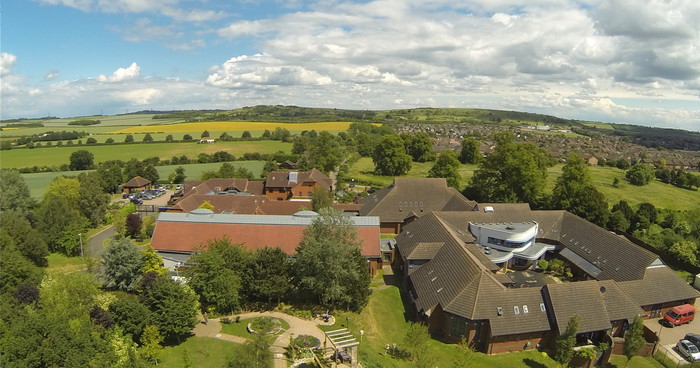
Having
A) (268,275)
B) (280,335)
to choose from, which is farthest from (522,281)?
(268,275)

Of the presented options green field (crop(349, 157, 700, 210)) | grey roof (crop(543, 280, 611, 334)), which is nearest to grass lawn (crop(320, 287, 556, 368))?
grey roof (crop(543, 280, 611, 334))

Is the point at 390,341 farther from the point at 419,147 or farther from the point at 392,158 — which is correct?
the point at 419,147

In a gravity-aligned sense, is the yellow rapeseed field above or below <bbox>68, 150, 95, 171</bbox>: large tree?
above

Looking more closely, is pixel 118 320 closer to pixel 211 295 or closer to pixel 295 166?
pixel 211 295

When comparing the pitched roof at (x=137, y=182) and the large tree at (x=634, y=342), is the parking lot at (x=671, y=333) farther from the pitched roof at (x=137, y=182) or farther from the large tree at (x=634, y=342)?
the pitched roof at (x=137, y=182)

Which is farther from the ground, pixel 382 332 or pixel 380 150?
pixel 380 150

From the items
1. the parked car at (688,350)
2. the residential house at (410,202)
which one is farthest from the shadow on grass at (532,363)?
the residential house at (410,202)

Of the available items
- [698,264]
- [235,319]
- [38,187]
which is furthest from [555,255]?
[38,187]

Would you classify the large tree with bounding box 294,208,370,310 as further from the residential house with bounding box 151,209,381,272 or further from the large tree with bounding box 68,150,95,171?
the large tree with bounding box 68,150,95,171
